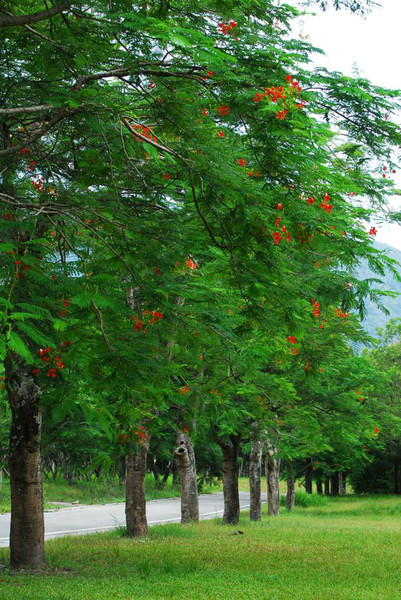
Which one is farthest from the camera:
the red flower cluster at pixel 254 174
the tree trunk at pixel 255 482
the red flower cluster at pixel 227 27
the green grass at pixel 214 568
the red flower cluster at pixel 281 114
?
the tree trunk at pixel 255 482

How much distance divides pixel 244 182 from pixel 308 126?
0.87 meters

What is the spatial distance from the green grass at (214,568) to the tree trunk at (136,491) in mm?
516

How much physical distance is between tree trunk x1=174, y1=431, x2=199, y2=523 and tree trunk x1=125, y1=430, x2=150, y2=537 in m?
2.79

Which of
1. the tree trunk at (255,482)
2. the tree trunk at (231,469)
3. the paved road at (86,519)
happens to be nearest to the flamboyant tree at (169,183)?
the paved road at (86,519)

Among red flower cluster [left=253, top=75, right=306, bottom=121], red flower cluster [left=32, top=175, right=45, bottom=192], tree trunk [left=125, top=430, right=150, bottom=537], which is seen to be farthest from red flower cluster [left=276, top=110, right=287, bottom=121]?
tree trunk [left=125, top=430, right=150, bottom=537]

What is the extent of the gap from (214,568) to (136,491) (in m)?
5.25

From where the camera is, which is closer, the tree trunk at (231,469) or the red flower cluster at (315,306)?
the red flower cluster at (315,306)

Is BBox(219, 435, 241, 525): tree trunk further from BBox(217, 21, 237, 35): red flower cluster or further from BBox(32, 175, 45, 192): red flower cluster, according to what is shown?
BBox(217, 21, 237, 35): red flower cluster

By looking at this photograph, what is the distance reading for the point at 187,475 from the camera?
19.9 metres

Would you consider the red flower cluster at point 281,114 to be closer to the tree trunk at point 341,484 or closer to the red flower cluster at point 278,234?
the red flower cluster at point 278,234

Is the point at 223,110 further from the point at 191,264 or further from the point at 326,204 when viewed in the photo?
the point at 191,264

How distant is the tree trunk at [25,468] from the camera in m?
11.2

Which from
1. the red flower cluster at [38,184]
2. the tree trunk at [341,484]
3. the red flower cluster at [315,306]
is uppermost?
the red flower cluster at [38,184]

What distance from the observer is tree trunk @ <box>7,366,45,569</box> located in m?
11.2
